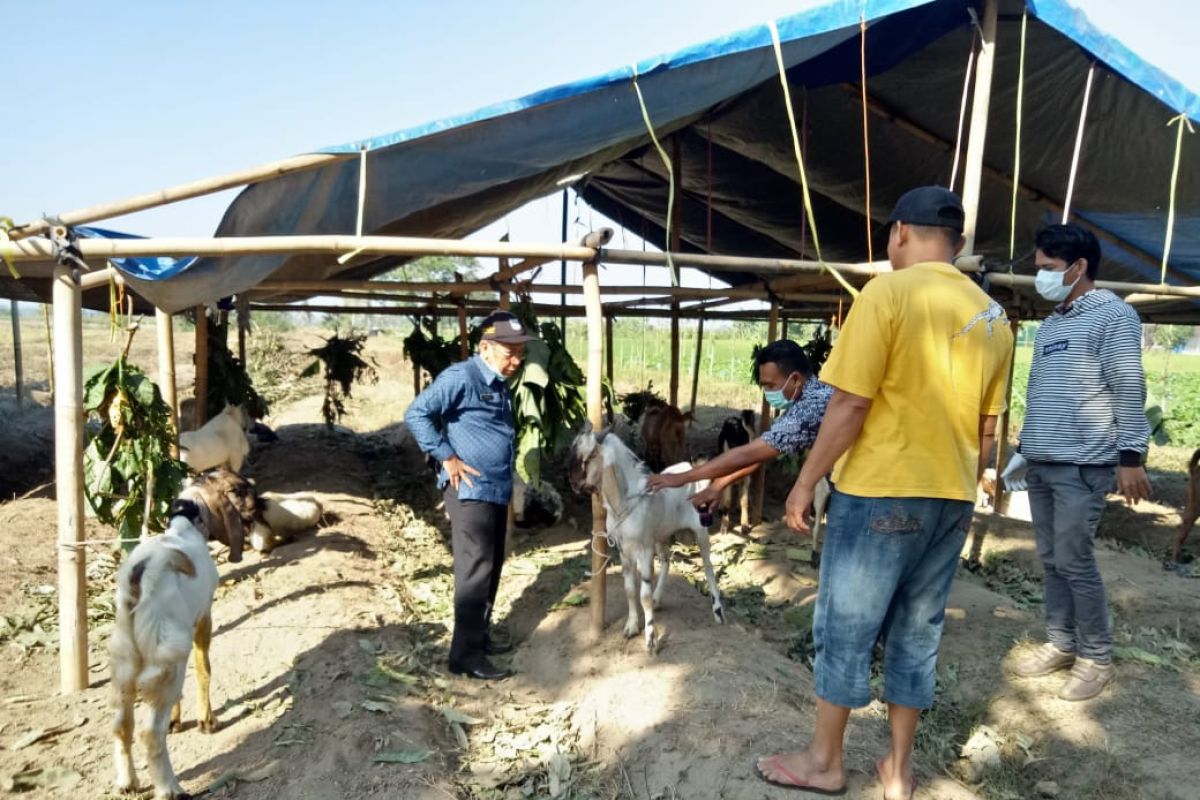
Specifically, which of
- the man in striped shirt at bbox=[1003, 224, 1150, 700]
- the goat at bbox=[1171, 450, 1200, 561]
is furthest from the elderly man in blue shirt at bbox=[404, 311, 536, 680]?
the goat at bbox=[1171, 450, 1200, 561]

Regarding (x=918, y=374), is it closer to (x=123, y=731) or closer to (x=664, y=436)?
(x=123, y=731)

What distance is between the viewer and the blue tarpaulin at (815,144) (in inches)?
162

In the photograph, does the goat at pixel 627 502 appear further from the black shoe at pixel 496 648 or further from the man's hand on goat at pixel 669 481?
the black shoe at pixel 496 648

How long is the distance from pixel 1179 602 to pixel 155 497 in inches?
293

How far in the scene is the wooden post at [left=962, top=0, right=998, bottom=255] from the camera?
4.70m

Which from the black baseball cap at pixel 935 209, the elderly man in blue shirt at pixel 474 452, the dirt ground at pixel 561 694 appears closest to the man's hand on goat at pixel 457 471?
the elderly man in blue shirt at pixel 474 452

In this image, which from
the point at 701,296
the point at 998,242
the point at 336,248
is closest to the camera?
the point at 336,248

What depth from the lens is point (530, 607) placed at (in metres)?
5.59

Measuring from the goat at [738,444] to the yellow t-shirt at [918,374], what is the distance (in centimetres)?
517

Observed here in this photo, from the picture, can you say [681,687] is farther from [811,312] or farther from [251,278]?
[811,312]

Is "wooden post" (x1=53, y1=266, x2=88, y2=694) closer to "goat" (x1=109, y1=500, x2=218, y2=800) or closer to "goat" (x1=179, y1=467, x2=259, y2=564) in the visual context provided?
"goat" (x1=179, y1=467, x2=259, y2=564)

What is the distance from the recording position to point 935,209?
8.30 feet

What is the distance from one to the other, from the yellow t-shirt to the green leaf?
2484mm

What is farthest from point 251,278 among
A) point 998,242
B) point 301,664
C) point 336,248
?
point 998,242
